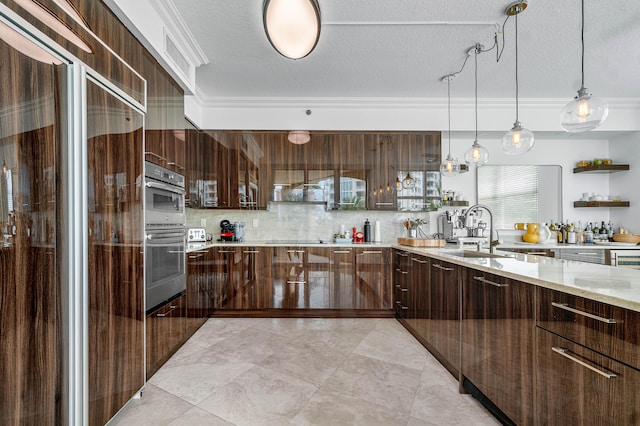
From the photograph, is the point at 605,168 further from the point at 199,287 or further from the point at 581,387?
the point at 199,287

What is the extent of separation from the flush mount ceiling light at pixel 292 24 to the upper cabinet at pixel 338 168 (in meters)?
2.64

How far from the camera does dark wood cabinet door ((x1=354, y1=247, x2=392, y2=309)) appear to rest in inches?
143

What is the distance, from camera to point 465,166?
3.92 meters

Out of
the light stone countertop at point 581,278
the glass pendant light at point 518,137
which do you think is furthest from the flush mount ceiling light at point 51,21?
the glass pendant light at point 518,137

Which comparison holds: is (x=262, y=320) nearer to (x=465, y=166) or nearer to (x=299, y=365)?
(x=299, y=365)

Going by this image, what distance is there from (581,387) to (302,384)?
1613mm

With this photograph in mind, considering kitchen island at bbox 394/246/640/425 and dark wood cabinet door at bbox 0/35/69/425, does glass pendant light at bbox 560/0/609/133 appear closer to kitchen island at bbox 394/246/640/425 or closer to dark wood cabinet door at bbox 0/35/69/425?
kitchen island at bbox 394/246/640/425

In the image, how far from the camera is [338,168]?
3.95 m

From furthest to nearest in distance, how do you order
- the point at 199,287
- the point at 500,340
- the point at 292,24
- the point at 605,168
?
the point at 605,168
the point at 199,287
the point at 500,340
the point at 292,24

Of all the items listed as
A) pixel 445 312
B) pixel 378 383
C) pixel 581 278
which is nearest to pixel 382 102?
pixel 445 312

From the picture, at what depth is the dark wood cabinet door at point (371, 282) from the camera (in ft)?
11.9

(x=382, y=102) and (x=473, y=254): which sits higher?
(x=382, y=102)

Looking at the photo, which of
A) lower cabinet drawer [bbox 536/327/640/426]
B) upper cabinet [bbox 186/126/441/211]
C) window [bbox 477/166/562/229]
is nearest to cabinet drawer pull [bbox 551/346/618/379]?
lower cabinet drawer [bbox 536/327/640/426]

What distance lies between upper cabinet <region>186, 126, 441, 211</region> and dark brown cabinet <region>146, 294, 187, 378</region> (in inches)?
64.0
